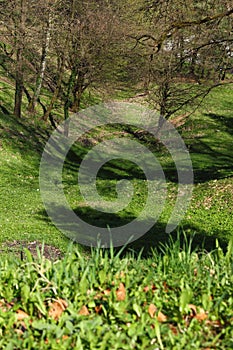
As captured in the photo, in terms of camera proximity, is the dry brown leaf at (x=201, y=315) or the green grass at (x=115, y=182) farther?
the green grass at (x=115, y=182)

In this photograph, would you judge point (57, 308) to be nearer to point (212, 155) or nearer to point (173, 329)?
point (173, 329)

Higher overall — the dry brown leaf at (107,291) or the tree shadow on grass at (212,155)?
the dry brown leaf at (107,291)

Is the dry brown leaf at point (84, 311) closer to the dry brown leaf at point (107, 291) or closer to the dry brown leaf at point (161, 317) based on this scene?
the dry brown leaf at point (107, 291)

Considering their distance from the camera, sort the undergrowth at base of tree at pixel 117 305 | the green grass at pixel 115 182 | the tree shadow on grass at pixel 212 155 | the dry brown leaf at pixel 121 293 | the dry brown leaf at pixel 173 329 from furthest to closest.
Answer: the tree shadow on grass at pixel 212 155
the green grass at pixel 115 182
the dry brown leaf at pixel 121 293
the dry brown leaf at pixel 173 329
the undergrowth at base of tree at pixel 117 305

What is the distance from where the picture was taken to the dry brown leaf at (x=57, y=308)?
328cm

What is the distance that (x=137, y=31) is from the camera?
34156 millimetres

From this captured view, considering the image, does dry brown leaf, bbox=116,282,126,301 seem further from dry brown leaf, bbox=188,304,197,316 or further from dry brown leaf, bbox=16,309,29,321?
dry brown leaf, bbox=16,309,29,321

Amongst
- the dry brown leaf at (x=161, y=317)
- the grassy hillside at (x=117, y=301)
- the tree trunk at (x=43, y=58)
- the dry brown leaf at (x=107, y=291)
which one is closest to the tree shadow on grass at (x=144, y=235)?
the grassy hillside at (x=117, y=301)

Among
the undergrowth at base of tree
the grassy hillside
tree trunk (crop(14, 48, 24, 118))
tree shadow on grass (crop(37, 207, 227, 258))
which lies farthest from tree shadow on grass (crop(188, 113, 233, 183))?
the undergrowth at base of tree

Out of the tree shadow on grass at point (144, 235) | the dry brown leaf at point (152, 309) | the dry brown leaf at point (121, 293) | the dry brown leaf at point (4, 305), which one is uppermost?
the dry brown leaf at point (121, 293)

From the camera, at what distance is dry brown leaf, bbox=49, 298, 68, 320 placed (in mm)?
3277

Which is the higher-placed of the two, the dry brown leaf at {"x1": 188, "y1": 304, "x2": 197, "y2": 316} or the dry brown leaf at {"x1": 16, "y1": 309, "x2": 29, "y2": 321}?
the dry brown leaf at {"x1": 188, "y1": 304, "x2": 197, "y2": 316}

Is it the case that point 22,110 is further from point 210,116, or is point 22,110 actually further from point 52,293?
point 52,293

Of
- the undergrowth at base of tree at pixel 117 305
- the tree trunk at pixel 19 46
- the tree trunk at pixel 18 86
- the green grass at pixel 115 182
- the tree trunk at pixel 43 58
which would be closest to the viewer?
the undergrowth at base of tree at pixel 117 305
